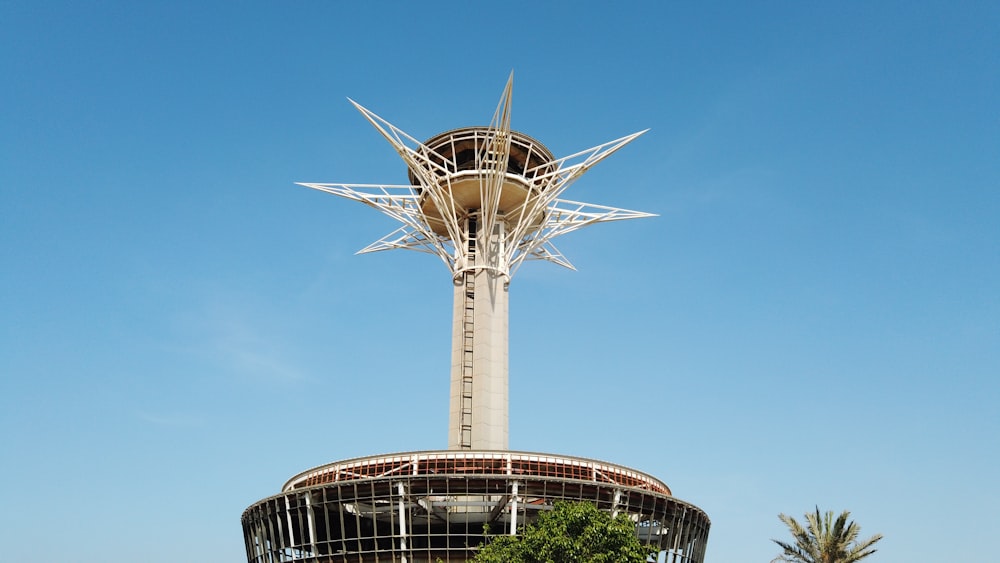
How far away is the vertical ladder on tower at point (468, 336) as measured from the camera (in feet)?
261

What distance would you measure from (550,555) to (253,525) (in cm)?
3454

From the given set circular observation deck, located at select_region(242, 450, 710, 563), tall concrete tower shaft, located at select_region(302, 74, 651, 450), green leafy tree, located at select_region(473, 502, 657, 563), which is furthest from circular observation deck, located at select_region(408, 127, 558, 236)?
green leafy tree, located at select_region(473, 502, 657, 563)

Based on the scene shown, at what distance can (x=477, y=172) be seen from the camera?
8581 centimetres

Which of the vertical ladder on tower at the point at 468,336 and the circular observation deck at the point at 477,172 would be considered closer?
the vertical ladder on tower at the point at 468,336

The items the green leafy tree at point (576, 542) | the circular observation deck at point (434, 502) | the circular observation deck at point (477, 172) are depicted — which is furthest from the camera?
the circular observation deck at point (477, 172)

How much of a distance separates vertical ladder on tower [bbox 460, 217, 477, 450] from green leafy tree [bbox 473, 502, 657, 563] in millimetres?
28370

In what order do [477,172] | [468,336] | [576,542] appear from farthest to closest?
[477,172] → [468,336] → [576,542]

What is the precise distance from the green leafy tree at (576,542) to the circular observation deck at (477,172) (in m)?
42.0

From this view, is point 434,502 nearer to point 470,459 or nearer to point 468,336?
point 470,459

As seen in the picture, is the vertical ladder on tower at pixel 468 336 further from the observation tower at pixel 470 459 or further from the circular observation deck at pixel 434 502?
the circular observation deck at pixel 434 502

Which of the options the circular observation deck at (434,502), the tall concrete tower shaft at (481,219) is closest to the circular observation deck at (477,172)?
the tall concrete tower shaft at (481,219)

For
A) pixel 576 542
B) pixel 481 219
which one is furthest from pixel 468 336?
pixel 576 542

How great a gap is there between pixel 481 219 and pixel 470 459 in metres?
30.0

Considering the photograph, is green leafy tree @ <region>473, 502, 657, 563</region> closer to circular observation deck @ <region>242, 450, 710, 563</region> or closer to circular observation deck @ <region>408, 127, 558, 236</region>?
circular observation deck @ <region>242, 450, 710, 563</region>
